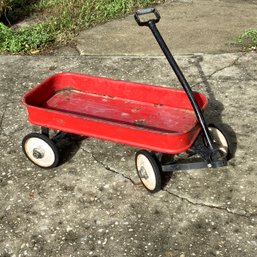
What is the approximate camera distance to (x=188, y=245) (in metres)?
3.12

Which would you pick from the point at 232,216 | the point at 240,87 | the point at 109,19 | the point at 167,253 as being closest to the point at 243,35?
the point at 240,87

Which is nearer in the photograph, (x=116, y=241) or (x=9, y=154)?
A: (x=116, y=241)

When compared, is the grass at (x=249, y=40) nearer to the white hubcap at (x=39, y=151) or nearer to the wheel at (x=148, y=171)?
the wheel at (x=148, y=171)

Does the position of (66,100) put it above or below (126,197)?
above

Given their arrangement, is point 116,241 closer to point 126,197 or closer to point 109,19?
point 126,197

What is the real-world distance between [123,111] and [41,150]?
825mm

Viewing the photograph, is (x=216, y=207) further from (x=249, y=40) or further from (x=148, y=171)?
(x=249, y=40)

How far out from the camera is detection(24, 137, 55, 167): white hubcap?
150 inches

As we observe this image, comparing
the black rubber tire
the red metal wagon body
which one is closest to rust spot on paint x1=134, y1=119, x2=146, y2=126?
the red metal wagon body

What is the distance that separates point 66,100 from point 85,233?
1460mm

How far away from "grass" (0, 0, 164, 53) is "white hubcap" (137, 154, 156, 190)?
3.46m

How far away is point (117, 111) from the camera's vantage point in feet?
13.3

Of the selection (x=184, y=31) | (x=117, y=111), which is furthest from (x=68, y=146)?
(x=184, y=31)

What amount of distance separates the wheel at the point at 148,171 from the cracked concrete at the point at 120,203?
117 millimetres
